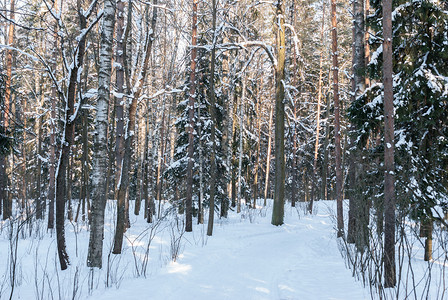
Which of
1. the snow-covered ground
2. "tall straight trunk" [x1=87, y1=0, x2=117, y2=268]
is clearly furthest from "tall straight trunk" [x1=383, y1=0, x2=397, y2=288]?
"tall straight trunk" [x1=87, y1=0, x2=117, y2=268]

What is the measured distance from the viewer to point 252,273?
6211mm

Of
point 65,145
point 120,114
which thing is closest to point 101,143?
point 65,145

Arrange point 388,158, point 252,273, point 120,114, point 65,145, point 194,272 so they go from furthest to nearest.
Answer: point 120,114 < point 252,273 < point 194,272 < point 65,145 < point 388,158

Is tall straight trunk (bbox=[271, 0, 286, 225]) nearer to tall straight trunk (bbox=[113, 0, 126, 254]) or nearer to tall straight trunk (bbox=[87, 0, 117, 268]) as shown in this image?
tall straight trunk (bbox=[113, 0, 126, 254])

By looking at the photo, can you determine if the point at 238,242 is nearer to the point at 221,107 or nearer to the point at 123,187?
the point at 123,187

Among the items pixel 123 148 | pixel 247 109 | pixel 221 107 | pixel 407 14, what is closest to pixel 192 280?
pixel 123 148

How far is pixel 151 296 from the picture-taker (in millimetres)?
4586

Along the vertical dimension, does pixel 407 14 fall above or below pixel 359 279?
above

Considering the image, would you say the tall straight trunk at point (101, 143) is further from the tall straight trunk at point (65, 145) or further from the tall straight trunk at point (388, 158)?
the tall straight trunk at point (388, 158)

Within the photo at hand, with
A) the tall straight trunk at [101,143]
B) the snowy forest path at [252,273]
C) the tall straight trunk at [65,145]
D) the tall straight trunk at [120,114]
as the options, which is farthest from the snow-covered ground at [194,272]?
the tall straight trunk at [120,114]

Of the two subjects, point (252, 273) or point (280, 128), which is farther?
Answer: point (280, 128)

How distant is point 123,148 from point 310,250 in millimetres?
6245

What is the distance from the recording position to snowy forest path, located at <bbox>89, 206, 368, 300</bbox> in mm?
4906

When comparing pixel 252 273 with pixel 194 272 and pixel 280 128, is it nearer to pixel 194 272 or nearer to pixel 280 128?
pixel 194 272
